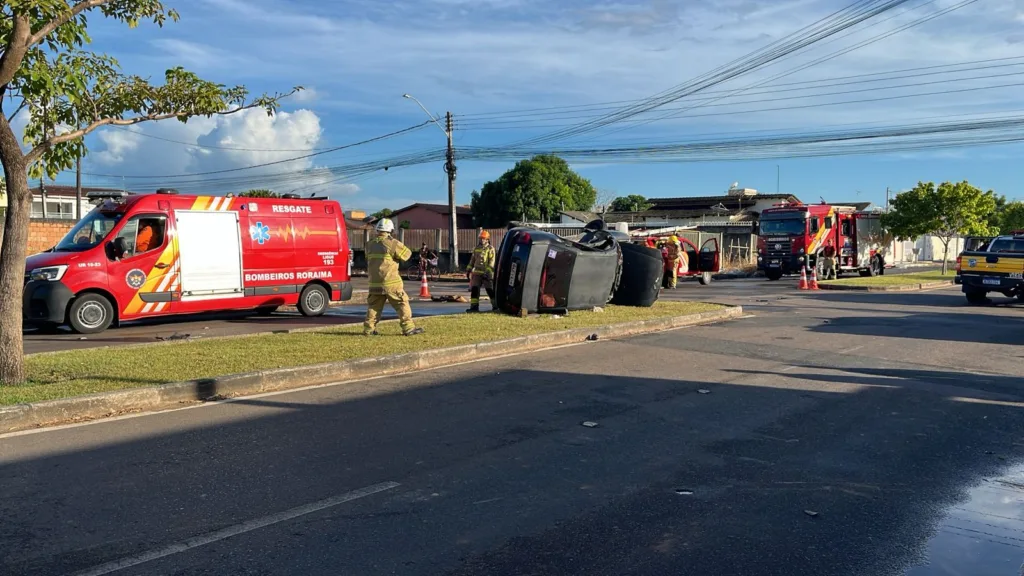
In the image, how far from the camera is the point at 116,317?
44.9ft

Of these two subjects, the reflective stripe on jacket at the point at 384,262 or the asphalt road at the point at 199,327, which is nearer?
the reflective stripe on jacket at the point at 384,262

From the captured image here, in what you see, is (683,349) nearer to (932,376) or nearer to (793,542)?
(932,376)

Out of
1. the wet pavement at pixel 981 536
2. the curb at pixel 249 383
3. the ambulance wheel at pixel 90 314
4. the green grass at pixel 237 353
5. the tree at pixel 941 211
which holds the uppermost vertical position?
the tree at pixel 941 211

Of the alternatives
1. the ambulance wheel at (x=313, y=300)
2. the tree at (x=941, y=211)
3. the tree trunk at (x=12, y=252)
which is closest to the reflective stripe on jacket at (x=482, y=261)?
the ambulance wheel at (x=313, y=300)

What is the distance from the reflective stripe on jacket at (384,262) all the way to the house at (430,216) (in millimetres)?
49804

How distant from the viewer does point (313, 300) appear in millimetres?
16562

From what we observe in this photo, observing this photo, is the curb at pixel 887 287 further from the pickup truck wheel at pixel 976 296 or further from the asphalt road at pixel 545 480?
the asphalt road at pixel 545 480

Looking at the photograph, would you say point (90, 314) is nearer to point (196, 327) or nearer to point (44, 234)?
point (196, 327)

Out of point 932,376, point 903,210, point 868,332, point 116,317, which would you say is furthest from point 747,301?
point 903,210

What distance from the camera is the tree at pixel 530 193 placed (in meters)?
53.7

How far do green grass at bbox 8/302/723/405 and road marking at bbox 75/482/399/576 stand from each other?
3.68 meters

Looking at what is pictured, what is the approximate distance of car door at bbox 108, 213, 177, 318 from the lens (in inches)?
533

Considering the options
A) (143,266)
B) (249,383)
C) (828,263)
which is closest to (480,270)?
(143,266)

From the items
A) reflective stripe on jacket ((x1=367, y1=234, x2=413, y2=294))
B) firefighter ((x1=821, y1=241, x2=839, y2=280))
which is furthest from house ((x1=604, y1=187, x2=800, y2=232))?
reflective stripe on jacket ((x1=367, y1=234, x2=413, y2=294))
